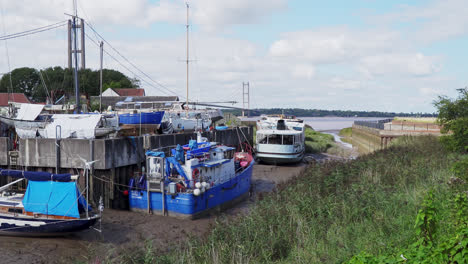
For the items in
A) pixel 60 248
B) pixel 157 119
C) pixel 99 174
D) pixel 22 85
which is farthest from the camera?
pixel 22 85

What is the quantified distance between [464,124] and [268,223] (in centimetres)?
1318

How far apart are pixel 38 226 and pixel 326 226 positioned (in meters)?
10.1

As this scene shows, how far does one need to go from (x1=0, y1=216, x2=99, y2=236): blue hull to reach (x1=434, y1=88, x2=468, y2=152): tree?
58.0ft

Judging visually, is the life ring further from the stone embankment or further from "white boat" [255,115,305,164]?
the stone embankment

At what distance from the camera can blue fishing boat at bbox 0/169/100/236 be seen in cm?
1421

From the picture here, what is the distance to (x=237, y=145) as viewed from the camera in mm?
37781

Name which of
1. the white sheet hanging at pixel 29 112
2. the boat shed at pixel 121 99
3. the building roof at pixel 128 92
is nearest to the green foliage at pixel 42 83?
the building roof at pixel 128 92

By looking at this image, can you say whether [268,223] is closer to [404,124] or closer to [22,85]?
[404,124]

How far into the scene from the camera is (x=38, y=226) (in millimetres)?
14203

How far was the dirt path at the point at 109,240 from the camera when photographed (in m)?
12.9

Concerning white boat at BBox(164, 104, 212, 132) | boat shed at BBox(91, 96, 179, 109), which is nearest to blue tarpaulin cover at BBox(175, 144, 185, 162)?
white boat at BBox(164, 104, 212, 132)

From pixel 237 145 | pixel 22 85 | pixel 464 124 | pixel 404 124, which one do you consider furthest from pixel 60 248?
pixel 22 85

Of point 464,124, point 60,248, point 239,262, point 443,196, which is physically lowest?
point 60,248

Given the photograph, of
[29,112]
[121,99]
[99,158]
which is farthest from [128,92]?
[99,158]
